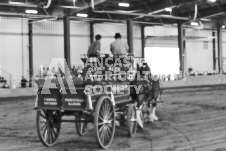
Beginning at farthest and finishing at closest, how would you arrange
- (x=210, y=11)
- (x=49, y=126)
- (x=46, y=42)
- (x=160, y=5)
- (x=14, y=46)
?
1. (x=210, y=11)
2. (x=46, y=42)
3. (x=14, y=46)
4. (x=160, y=5)
5. (x=49, y=126)

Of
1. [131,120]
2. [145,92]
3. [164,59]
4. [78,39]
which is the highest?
[78,39]

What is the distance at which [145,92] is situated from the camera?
10.9 m

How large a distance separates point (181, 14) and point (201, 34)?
10.4m

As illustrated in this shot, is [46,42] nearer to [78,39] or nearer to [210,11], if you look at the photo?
[78,39]

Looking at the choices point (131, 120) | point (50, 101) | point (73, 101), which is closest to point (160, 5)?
point (131, 120)

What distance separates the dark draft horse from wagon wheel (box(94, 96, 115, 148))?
2.37 meters

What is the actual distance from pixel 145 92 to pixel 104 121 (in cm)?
383

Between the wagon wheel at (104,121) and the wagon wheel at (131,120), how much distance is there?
0.99 m

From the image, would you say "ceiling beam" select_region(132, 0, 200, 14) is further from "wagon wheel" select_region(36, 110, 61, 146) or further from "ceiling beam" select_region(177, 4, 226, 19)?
"wagon wheel" select_region(36, 110, 61, 146)

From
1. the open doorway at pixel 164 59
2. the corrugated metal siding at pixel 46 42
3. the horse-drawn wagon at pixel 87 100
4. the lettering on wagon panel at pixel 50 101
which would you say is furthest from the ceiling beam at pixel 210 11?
the lettering on wagon panel at pixel 50 101

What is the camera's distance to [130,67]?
377 inches

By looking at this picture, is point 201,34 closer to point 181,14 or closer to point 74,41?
point 181,14

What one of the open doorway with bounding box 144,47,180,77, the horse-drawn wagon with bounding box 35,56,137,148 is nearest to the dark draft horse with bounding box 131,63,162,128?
the horse-drawn wagon with bounding box 35,56,137,148

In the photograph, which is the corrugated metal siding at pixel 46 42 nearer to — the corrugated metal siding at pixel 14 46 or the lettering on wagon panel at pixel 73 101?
the corrugated metal siding at pixel 14 46
